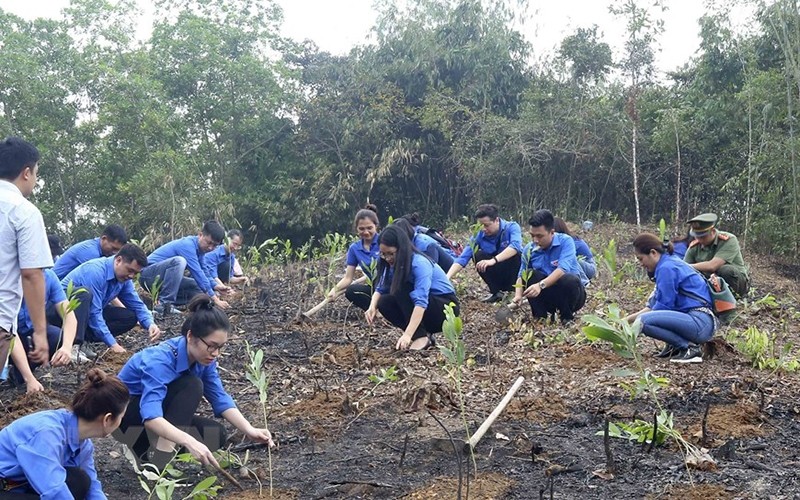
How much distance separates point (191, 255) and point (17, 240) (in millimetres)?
4800

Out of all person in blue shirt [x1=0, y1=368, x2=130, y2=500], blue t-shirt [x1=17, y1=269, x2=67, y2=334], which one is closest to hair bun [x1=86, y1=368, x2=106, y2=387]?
person in blue shirt [x1=0, y1=368, x2=130, y2=500]

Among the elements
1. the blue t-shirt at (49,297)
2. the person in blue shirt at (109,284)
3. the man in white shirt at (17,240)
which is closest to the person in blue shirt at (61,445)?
the man in white shirt at (17,240)

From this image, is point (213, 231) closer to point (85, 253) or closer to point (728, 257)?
point (85, 253)

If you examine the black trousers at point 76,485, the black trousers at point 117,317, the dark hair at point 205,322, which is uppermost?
the dark hair at point 205,322

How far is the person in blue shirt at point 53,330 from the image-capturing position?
479cm

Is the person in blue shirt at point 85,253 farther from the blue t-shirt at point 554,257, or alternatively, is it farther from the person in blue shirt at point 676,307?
the person in blue shirt at point 676,307

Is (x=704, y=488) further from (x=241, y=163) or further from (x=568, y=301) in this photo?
(x=241, y=163)

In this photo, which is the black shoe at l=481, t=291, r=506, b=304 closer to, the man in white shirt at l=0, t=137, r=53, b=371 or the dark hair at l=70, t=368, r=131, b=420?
the man in white shirt at l=0, t=137, r=53, b=371

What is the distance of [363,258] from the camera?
24.6 feet

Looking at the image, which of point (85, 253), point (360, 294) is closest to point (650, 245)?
point (360, 294)

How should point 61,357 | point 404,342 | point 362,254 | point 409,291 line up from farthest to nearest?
1. point 362,254
2. point 409,291
3. point 404,342
4. point 61,357

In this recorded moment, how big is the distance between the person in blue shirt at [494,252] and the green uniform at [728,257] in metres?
1.70

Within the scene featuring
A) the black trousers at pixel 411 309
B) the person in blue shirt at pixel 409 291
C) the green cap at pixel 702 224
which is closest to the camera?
the person in blue shirt at pixel 409 291

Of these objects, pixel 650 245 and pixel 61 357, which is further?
pixel 650 245
